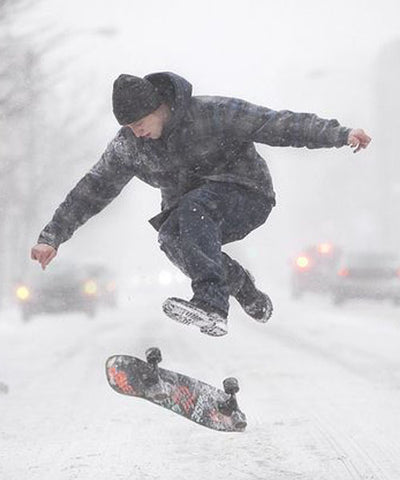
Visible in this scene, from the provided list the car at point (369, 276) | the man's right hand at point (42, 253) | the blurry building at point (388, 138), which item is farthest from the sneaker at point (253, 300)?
Result: the blurry building at point (388, 138)

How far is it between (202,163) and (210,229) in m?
0.37

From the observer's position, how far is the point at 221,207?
152 inches

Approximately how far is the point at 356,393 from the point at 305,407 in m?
0.80

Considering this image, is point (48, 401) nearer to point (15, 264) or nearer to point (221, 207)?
point (221, 207)

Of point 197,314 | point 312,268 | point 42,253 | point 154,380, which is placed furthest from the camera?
point 312,268

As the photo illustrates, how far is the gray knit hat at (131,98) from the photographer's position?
3.50m

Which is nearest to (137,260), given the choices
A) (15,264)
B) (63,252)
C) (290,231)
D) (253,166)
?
(290,231)

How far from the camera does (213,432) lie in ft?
15.6

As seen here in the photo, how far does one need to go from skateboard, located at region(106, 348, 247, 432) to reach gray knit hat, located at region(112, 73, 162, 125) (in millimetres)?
1186

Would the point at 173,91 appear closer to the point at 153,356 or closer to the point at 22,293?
the point at 153,356

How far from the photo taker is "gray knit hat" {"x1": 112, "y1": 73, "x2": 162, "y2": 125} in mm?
3502

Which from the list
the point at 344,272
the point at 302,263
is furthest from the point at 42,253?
the point at 302,263

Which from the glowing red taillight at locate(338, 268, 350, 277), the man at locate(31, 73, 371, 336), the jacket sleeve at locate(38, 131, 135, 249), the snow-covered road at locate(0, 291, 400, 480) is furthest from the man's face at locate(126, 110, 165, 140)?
the glowing red taillight at locate(338, 268, 350, 277)

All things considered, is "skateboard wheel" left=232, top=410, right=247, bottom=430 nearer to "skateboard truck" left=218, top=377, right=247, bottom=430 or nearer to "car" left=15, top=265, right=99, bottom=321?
"skateboard truck" left=218, top=377, right=247, bottom=430
